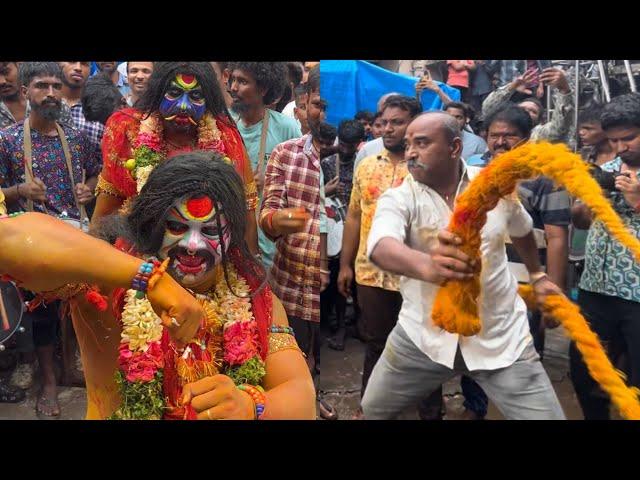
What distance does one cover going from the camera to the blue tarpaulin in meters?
2.69

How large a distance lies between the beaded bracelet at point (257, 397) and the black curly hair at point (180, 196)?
1.25ft

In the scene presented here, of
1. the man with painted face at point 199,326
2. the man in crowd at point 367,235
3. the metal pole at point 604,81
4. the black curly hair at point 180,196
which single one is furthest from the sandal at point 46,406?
the metal pole at point 604,81

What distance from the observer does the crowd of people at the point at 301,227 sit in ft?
7.86

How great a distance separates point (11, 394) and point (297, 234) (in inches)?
55.6

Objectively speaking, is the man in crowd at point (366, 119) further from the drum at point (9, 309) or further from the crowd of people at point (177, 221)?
the drum at point (9, 309)

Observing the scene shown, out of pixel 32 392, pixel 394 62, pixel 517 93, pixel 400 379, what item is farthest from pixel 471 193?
pixel 32 392

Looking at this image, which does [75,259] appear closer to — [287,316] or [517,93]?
[287,316]

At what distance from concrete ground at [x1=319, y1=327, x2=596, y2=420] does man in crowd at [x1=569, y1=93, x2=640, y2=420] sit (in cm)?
5

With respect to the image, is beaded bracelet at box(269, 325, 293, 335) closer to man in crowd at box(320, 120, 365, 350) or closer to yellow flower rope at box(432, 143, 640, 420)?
man in crowd at box(320, 120, 365, 350)

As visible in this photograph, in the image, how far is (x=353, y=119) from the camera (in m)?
2.72

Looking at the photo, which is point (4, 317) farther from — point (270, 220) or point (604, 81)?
point (604, 81)

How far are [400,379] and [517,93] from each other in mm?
1239

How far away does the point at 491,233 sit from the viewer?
260 cm

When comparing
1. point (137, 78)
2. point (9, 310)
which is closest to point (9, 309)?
point (9, 310)
